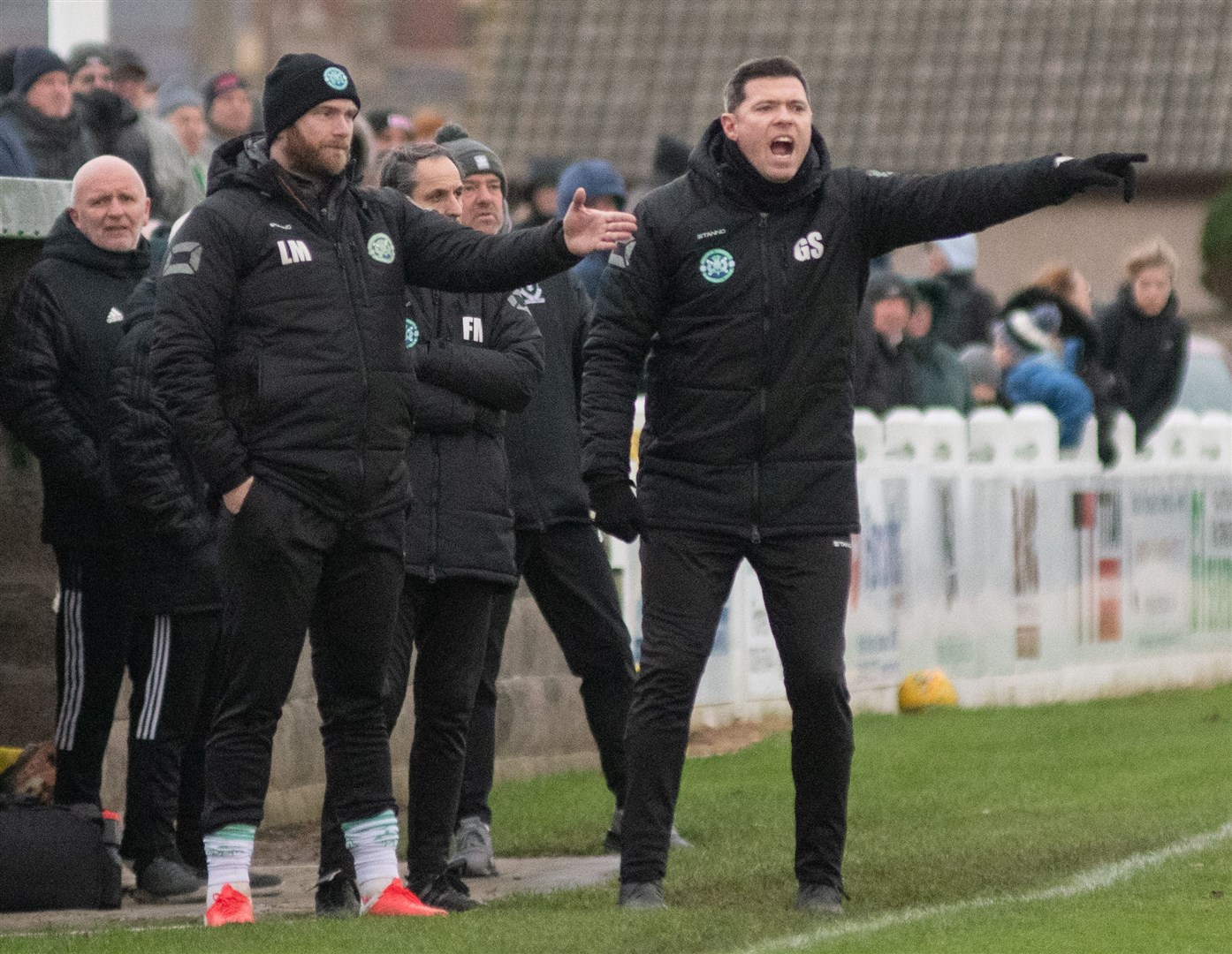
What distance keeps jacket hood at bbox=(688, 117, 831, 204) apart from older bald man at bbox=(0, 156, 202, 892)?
2.23 metres

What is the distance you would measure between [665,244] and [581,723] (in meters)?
4.76

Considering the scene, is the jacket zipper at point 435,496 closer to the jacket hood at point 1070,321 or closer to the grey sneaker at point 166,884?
the grey sneaker at point 166,884

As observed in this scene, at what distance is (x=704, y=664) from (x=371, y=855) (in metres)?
1.09

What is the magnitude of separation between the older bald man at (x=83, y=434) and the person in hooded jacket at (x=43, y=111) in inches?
115

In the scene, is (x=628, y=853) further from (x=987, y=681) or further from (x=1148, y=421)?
(x=1148, y=421)

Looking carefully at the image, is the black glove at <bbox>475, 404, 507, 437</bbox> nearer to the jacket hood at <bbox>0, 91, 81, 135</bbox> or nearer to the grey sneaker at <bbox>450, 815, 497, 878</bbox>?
the grey sneaker at <bbox>450, 815, 497, 878</bbox>

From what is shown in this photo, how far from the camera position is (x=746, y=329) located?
27.0 feet

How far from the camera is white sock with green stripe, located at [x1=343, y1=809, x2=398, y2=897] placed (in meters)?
8.14

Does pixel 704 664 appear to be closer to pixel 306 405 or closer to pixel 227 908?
pixel 306 405

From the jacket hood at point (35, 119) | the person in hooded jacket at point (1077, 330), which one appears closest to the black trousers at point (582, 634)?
the jacket hood at point (35, 119)

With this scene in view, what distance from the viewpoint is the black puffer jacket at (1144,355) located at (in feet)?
55.8

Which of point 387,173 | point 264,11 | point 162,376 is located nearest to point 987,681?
point 387,173

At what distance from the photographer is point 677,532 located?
8.31 meters

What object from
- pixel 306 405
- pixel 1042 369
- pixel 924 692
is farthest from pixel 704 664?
pixel 1042 369
